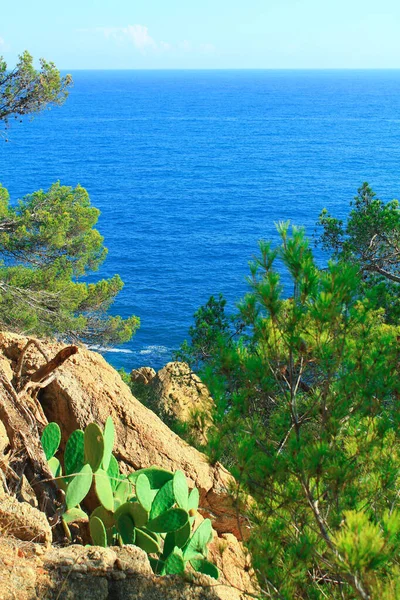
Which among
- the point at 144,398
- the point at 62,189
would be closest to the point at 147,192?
the point at 62,189

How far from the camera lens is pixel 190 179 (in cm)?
7225

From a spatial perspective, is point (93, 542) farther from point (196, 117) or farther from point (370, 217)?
point (196, 117)

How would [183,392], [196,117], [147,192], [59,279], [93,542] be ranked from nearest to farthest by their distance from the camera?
[93,542] < [183,392] < [59,279] < [147,192] < [196,117]

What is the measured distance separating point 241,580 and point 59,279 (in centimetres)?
1193

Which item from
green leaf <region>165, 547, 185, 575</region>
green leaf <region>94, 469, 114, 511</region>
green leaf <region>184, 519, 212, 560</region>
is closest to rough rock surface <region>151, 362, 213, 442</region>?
green leaf <region>94, 469, 114, 511</region>

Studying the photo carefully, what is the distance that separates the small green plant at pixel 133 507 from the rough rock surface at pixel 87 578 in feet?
1.48

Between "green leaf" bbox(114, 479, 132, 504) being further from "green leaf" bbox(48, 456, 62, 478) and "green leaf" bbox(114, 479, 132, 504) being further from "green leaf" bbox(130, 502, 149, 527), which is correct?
"green leaf" bbox(48, 456, 62, 478)

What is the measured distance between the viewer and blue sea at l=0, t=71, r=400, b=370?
39.3m

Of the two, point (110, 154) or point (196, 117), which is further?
point (196, 117)

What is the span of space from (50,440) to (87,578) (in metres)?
1.75

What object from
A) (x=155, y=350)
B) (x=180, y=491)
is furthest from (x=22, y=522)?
(x=155, y=350)

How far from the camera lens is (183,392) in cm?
1271

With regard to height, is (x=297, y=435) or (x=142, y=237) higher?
(x=142, y=237)

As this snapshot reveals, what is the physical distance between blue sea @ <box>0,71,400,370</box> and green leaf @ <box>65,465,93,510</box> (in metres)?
17.3
